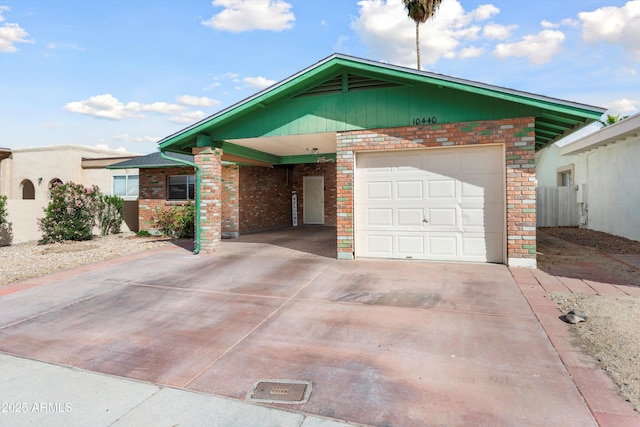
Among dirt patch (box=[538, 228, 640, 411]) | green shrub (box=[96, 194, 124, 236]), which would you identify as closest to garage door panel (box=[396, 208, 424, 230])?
dirt patch (box=[538, 228, 640, 411])

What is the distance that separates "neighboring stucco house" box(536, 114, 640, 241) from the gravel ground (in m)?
15.2

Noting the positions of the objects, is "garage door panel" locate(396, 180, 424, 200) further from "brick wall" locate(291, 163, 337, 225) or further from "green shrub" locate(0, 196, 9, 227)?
"green shrub" locate(0, 196, 9, 227)

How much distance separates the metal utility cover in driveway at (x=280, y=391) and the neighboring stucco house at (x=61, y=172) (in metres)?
15.8

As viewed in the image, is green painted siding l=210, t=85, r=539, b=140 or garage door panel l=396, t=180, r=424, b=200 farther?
garage door panel l=396, t=180, r=424, b=200

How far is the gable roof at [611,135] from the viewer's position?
10242 millimetres

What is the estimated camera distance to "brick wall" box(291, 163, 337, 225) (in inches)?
701

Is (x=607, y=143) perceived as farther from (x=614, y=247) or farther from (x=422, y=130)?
(x=422, y=130)

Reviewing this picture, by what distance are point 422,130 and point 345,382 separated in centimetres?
599

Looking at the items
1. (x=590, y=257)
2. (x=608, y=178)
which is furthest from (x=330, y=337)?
(x=608, y=178)

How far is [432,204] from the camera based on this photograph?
7867 millimetres

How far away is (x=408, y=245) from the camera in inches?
319

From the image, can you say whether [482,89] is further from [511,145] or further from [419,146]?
[419,146]

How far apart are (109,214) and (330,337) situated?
14724mm

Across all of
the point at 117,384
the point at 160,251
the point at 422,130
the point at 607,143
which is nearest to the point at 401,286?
the point at 422,130
